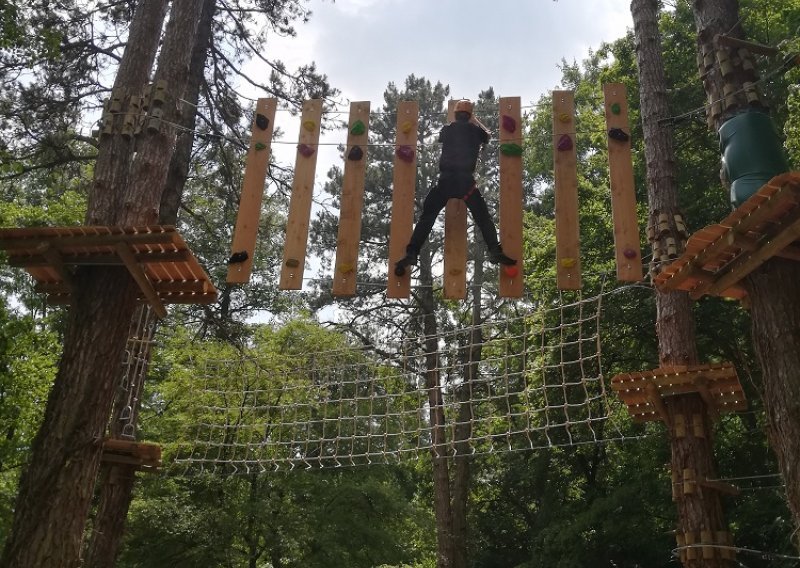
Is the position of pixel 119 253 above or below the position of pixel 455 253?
below

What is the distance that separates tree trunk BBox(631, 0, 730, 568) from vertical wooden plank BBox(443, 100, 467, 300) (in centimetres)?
128

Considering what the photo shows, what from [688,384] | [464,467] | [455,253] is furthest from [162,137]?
[464,467]

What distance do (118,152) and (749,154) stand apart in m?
3.64

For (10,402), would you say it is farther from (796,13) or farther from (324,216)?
(796,13)

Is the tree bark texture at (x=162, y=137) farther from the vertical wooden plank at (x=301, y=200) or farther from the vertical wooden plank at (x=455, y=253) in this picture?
the vertical wooden plank at (x=455, y=253)

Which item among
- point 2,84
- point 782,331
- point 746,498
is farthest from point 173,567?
point 782,331

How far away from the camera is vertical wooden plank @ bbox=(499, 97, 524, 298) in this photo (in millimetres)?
4090

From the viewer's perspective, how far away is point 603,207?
10.6 m

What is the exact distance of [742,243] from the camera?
304 cm

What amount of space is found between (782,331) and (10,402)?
7.45m

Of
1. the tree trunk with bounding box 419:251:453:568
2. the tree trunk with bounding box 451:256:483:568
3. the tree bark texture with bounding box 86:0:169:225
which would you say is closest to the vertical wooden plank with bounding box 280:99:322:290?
the tree bark texture with bounding box 86:0:169:225

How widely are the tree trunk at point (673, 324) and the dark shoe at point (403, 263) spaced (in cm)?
158

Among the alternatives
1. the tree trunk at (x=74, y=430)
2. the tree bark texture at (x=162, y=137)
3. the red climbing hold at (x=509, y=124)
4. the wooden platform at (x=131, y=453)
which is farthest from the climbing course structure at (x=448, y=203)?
the wooden platform at (x=131, y=453)

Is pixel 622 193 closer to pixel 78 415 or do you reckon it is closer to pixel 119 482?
pixel 78 415
